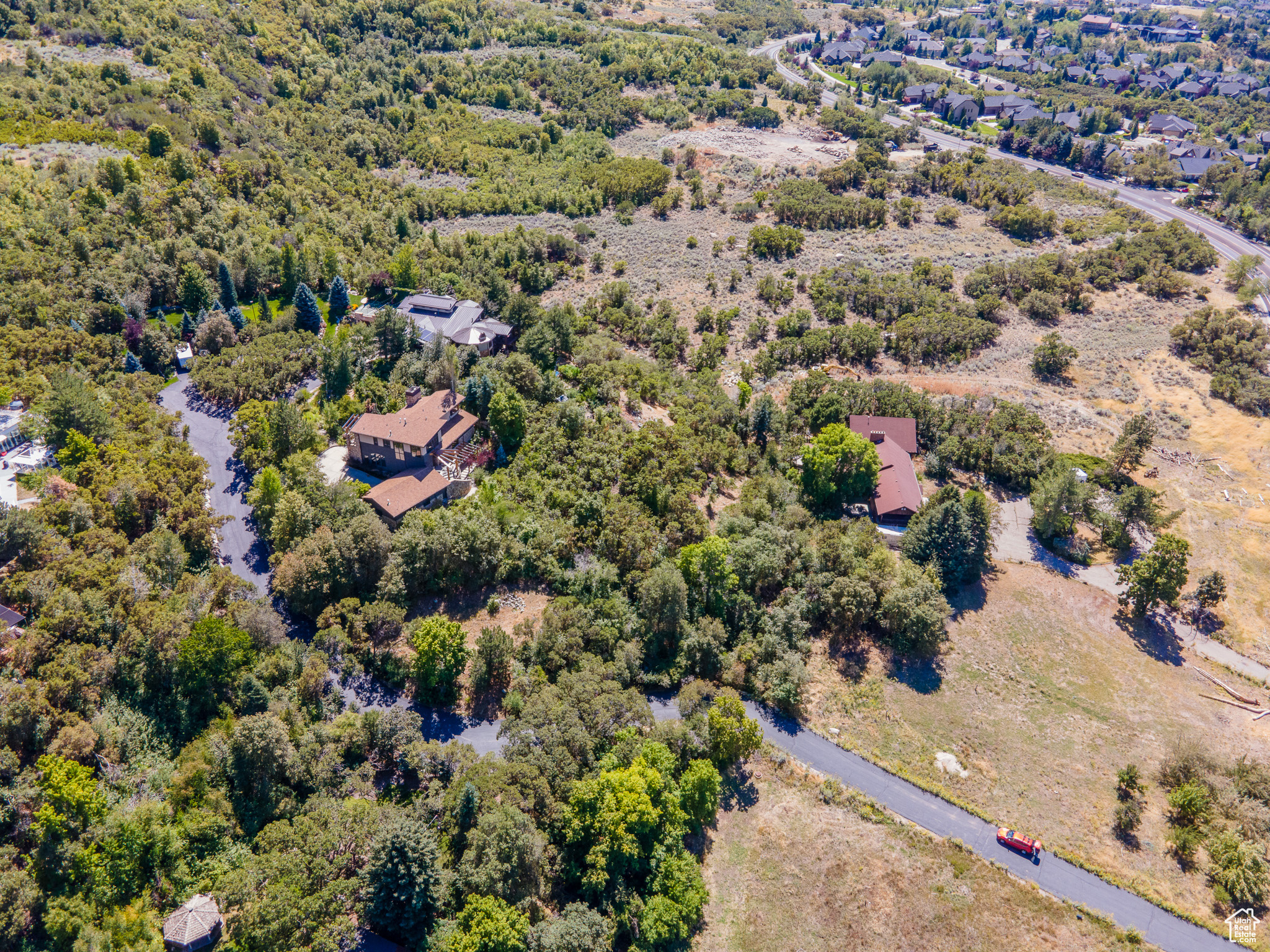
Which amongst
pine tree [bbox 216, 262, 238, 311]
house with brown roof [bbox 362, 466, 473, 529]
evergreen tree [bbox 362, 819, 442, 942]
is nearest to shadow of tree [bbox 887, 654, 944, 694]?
evergreen tree [bbox 362, 819, 442, 942]

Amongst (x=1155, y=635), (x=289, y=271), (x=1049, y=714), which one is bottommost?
(x=1049, y=714)

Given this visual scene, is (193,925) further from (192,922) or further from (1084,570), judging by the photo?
(1084,570)

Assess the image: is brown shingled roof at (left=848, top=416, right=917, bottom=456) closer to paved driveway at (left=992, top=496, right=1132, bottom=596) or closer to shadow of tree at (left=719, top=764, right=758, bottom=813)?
paved driveway at (left=992, top=496, right=1132, bottom=596)

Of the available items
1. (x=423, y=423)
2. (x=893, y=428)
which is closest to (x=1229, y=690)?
(x=893, y=428)

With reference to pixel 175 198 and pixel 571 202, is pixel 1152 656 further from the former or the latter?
pixel 175 198

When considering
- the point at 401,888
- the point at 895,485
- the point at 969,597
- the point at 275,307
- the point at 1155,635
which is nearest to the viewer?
the point at 401,888

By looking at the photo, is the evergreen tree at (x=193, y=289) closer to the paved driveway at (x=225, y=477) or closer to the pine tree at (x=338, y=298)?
the paved driveway at (x=225, y=477)

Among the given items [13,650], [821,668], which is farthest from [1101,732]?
[13,650]

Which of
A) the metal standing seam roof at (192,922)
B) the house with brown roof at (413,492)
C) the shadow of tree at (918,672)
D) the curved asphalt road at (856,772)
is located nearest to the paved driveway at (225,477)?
the curved asphalt road at (856,772)
